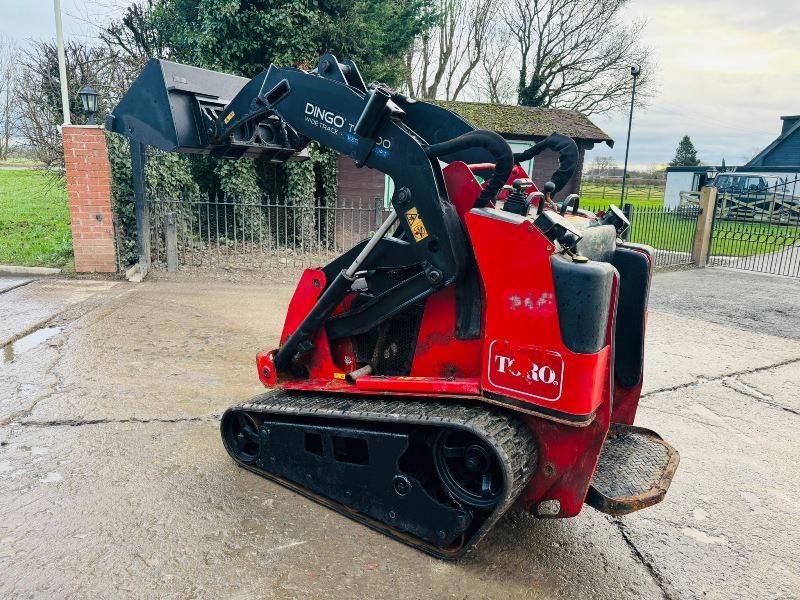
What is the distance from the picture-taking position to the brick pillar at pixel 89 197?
8438mm

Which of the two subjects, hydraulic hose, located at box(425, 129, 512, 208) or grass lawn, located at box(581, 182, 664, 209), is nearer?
hydraulic hose, located at box(425, 129, 512, 208)

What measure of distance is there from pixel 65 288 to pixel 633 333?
7.73 metres

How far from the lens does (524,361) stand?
8.07 ft

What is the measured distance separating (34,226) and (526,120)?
459 inches

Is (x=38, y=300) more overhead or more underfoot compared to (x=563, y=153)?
more underfoot

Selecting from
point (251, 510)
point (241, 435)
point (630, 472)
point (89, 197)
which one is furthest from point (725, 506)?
point (89, 197)

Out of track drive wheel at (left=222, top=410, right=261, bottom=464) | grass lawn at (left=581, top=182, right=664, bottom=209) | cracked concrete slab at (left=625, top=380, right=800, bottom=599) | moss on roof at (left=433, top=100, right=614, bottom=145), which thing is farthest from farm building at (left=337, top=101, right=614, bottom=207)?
grass lawn at (left=581, top=182, right=664, bottom=209)

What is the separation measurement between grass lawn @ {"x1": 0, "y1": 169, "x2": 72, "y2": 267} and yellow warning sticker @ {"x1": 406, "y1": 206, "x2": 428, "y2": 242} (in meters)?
8.46

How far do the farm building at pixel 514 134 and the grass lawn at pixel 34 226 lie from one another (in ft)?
18.3

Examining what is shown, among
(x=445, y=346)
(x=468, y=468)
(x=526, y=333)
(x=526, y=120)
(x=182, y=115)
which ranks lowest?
(x=468, y=468)

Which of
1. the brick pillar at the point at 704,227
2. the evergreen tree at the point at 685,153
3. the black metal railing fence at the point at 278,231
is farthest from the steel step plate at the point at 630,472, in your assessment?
the evergreen tree at the point at 685,153

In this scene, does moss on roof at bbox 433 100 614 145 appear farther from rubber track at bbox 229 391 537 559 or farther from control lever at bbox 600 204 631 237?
rubber track at bbox 229 391 537 559

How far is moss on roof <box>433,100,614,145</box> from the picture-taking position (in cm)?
1406

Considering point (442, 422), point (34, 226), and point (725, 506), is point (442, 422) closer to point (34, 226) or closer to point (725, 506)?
point (725, 506)
